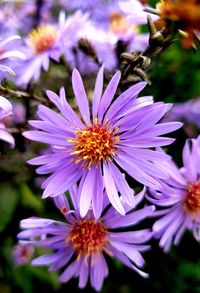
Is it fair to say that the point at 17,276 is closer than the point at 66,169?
No

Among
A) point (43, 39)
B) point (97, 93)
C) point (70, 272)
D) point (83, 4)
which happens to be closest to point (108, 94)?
point (97, 93)

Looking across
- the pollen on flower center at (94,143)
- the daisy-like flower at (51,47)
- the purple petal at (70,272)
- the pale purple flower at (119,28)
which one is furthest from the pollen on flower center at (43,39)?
the purple petal at (70,272)

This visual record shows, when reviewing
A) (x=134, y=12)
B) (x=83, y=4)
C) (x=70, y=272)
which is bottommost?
(x=70, y=272)

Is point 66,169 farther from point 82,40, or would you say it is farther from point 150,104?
point 82,40

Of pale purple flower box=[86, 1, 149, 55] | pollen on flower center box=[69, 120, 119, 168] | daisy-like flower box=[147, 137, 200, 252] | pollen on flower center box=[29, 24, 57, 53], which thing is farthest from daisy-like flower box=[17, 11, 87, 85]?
daisy-like flower box=[147, 137, 200, 252]

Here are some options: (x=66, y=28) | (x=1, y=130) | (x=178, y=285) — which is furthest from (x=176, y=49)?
(x=1, y=130)

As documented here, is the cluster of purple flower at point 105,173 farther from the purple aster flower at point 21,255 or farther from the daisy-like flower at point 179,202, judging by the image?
the purple aster flower at point 21,255

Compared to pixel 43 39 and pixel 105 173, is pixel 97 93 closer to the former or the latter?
pixel 105 173
